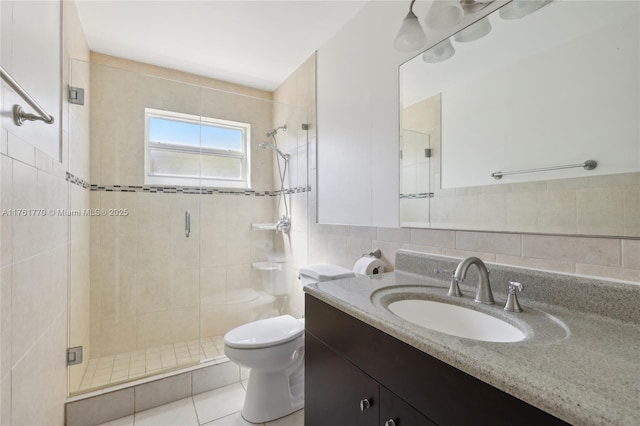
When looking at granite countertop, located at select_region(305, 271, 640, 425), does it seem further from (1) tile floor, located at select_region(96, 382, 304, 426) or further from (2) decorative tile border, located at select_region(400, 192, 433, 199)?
(1) tile floor, located at select_region(96, 382, 304, 426)

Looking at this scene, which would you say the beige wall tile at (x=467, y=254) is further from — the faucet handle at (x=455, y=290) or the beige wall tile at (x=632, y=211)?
the beige wall tile at (x=632, y=211)

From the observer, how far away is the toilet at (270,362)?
1607 mm

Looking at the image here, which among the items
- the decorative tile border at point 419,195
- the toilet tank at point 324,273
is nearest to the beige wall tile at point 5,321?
the toilet tank at point 324,273

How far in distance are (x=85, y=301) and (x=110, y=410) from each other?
733 mm

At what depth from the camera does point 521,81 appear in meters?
1.08

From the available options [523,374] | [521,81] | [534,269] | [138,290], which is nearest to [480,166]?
[521,81]

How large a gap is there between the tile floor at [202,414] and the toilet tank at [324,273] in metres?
0.79

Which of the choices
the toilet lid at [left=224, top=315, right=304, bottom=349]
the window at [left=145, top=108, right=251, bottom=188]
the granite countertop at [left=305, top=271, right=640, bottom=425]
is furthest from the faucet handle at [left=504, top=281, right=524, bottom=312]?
the window at [left=145, top=108, right=251, bottom=188]

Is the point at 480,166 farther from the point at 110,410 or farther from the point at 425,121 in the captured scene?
the point at 110,410

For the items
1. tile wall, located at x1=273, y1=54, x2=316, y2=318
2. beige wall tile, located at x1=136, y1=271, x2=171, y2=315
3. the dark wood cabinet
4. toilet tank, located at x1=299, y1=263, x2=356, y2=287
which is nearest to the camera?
the dark wood cabinet

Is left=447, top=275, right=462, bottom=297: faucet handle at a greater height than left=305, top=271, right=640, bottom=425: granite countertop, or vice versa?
left=447, top=275, right=462, bottom=297: faucet handle

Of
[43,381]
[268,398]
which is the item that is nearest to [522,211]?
[268,398]

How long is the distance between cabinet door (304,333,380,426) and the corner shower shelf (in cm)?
161

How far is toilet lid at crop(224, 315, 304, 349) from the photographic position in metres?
1.61
